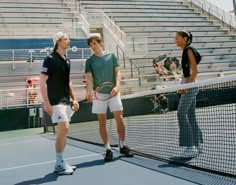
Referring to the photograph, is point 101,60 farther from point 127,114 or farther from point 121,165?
point 127,114

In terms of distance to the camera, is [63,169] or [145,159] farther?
[145,159]

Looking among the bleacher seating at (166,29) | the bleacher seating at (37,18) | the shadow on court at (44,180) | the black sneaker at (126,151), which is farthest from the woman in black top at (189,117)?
the bleacher seating at (37,18)

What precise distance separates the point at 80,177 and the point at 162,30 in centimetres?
1947

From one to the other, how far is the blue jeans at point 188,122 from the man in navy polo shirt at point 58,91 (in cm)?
146

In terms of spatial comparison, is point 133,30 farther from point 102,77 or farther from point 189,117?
point 189,117

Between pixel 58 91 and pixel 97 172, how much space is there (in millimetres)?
1084

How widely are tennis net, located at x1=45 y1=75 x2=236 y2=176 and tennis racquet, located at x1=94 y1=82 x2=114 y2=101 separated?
28.0 inches

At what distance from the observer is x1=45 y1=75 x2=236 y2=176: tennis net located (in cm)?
420

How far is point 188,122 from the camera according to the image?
449 centimetres

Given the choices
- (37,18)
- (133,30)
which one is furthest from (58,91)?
(133,30)

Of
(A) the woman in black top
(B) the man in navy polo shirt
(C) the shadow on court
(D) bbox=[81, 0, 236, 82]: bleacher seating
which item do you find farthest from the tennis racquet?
(D) bbox=[81, 0, 236, 82]: bleacher seating

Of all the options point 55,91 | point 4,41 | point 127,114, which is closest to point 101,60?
point 55,91

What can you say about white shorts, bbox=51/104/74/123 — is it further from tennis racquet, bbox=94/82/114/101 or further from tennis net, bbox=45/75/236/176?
tennis net, bbox=45/75/236/176

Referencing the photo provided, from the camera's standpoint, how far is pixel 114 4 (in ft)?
81.8
